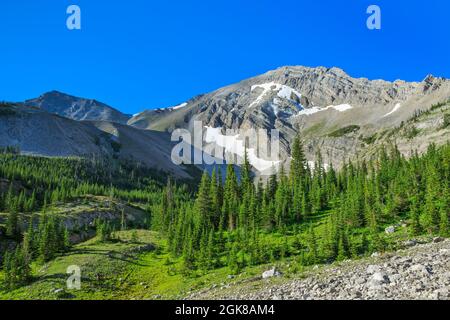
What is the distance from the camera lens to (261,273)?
144 feet

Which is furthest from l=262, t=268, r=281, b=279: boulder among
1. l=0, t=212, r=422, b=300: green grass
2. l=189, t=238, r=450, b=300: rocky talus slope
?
l=189, t=238, r=450, b=300: rocky talus slope

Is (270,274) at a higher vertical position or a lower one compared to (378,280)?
lower

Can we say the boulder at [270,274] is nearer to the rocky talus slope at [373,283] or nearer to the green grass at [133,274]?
the green grass at [133,274]

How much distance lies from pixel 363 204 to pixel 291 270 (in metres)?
30.0

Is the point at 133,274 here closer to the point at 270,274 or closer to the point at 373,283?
the point at 270,274

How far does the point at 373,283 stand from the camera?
25719 millimetres

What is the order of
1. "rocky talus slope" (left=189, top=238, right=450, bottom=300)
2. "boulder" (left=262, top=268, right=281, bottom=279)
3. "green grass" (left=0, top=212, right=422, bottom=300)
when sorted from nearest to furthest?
"rocky talus slope" (left=189, top=238, right=450, bottom=300) < "boulder" (left=262, top=268, right=281, bottom=279) < "green grass" (left=0, top=212, right=422, bottom=300)

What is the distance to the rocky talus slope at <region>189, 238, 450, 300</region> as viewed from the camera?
76.4 feet

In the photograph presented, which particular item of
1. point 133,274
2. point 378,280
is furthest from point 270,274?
point 133,274

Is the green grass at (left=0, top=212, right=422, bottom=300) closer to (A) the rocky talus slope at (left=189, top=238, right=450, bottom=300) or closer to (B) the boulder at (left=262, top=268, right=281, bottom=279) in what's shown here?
A: (B) the boulder at (left=262, top=268, right=281, bottom=279)

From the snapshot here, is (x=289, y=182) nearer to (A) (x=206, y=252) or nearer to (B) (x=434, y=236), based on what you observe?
(A) (x=206, y=252)

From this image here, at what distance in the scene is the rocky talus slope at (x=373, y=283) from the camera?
23297mm
